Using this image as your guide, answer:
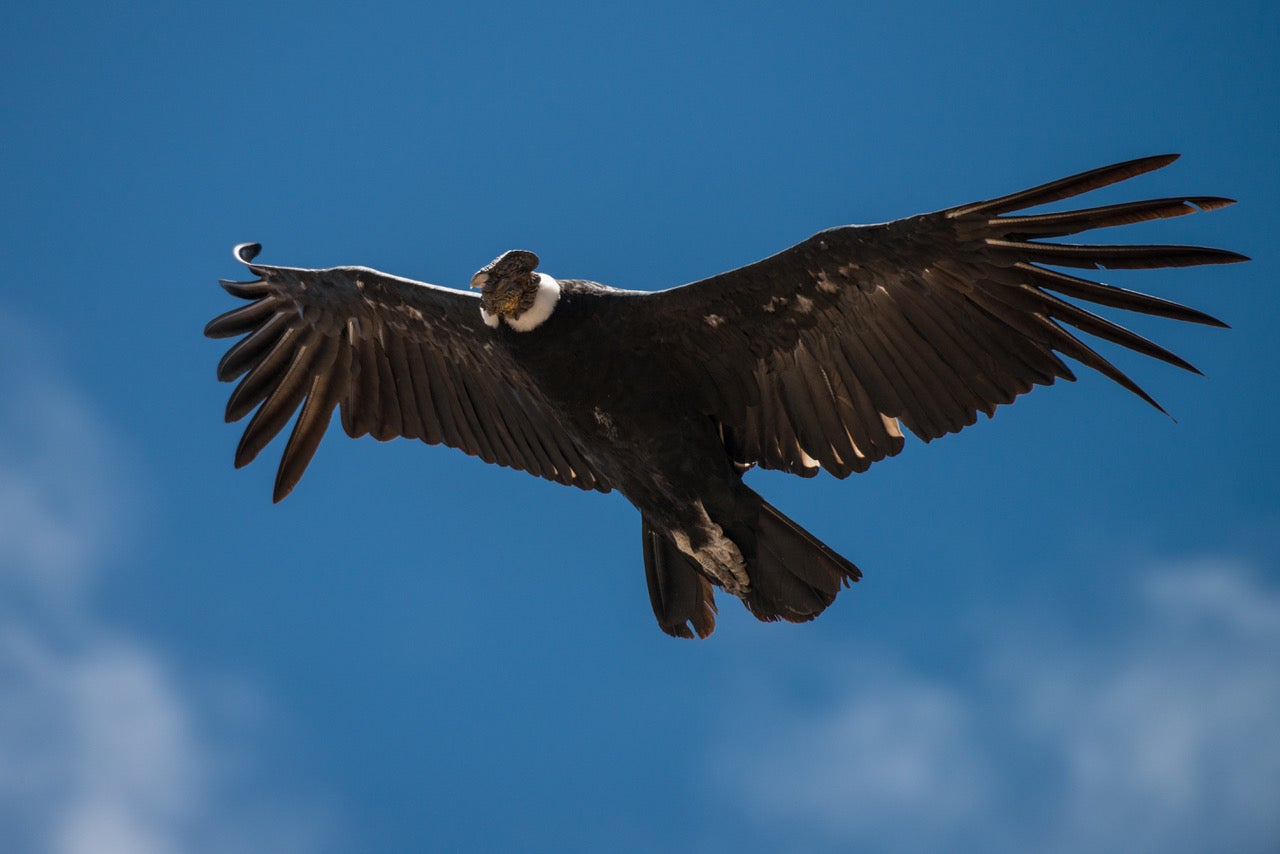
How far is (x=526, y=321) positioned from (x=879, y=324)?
5.79 ft

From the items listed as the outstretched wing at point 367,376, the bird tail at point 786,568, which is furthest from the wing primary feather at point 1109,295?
the outstretched wing at point 367,376

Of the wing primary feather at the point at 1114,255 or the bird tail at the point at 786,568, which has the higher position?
the wing primary feather at the point at 1114,255

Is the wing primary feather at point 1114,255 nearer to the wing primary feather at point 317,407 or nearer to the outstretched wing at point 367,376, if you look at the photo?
the outstretched wing at point 367,376

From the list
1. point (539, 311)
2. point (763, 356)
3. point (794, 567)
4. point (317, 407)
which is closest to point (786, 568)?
point (794, 567)

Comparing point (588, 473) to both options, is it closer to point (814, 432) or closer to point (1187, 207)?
point (814, 432)

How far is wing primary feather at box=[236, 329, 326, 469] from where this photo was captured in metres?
8.98

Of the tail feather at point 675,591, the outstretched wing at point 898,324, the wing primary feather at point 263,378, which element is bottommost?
the tail feather at point 675,591

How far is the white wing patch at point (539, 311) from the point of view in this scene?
291 inches

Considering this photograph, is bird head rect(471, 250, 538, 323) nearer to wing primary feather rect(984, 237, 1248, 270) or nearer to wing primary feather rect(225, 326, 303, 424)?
wing primary feather rect(225, 326, 303, 424)

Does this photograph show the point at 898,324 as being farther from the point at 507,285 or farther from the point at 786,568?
the point at 507,285

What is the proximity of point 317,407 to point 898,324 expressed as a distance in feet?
12.3

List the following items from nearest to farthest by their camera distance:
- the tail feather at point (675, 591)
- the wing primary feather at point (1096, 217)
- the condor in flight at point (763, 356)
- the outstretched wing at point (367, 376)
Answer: the wing primary feather at point (1096, 217), the condor in flight at point (763, 356), the tail feather at point (675, 591), the outstretched wing at point (367, 376)

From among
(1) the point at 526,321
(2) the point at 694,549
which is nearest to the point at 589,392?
(1) the point at 526,321

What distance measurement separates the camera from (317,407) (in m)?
9.04
